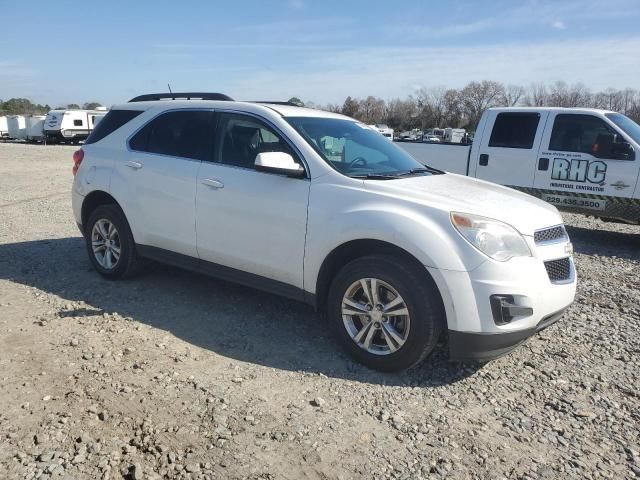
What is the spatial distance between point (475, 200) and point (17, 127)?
4731 cm

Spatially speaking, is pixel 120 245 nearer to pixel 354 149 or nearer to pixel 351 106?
pixel 354 149

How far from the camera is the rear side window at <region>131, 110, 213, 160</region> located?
4828mm

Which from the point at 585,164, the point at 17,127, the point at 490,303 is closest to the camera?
the point at 490,303

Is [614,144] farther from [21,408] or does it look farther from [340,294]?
[21,408]

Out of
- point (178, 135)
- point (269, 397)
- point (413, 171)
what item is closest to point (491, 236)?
point (413, 171)

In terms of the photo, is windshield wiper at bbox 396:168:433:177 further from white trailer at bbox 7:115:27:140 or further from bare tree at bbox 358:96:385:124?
bare tree at bbox 358:96:385:124

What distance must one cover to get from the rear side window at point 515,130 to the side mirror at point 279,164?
227 inches

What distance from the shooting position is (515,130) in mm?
8750

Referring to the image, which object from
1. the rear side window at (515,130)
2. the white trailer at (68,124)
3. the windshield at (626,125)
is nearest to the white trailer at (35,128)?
the white trailer at (68,124)

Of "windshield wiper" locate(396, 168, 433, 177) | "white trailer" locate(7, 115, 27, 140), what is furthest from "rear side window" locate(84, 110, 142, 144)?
"white trailer" locate(7, 115, 27, 140)

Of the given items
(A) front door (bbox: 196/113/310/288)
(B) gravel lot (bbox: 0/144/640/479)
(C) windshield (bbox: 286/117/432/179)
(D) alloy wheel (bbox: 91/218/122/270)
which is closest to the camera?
(B) gravel lot (bbox: 0/144/640/479)

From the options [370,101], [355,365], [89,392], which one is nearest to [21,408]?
[89,392]

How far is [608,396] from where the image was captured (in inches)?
141

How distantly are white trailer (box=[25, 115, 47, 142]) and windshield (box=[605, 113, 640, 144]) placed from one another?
40.4 meters
